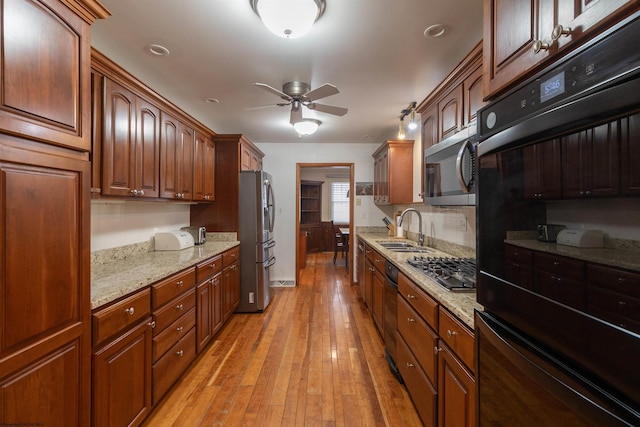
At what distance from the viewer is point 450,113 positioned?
201cm

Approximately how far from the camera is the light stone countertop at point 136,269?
1.48m

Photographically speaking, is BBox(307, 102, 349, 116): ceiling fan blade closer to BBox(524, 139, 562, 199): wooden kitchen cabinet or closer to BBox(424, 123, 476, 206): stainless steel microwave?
BBox(424, 123, 476, 206): stainless steel microwave

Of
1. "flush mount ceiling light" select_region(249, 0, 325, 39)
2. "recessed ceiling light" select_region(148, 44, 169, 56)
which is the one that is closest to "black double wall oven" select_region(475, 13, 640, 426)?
"flush mount ceiling light" select_region(249, 0, 325, 39)

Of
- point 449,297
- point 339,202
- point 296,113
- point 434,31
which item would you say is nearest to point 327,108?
point 296,113

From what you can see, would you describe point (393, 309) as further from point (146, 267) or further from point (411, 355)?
point (146, 267)

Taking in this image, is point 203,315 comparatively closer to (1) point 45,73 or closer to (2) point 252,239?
(2) point 252,239

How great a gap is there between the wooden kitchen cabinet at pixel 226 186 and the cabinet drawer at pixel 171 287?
1297 mm

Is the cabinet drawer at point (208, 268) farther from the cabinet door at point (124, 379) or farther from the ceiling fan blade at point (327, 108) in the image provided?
the ceiling fan blade at point (327, 108)

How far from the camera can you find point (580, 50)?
606 mm

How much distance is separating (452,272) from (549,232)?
1.10 meters

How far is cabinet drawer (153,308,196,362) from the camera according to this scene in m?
1.83

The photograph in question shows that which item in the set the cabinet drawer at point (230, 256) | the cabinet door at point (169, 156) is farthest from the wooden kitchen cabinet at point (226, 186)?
the cabinet door at point (169, 156)

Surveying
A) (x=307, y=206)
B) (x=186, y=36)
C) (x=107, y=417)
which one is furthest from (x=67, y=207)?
(x=307, y=206)

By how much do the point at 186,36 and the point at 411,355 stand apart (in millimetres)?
2486
